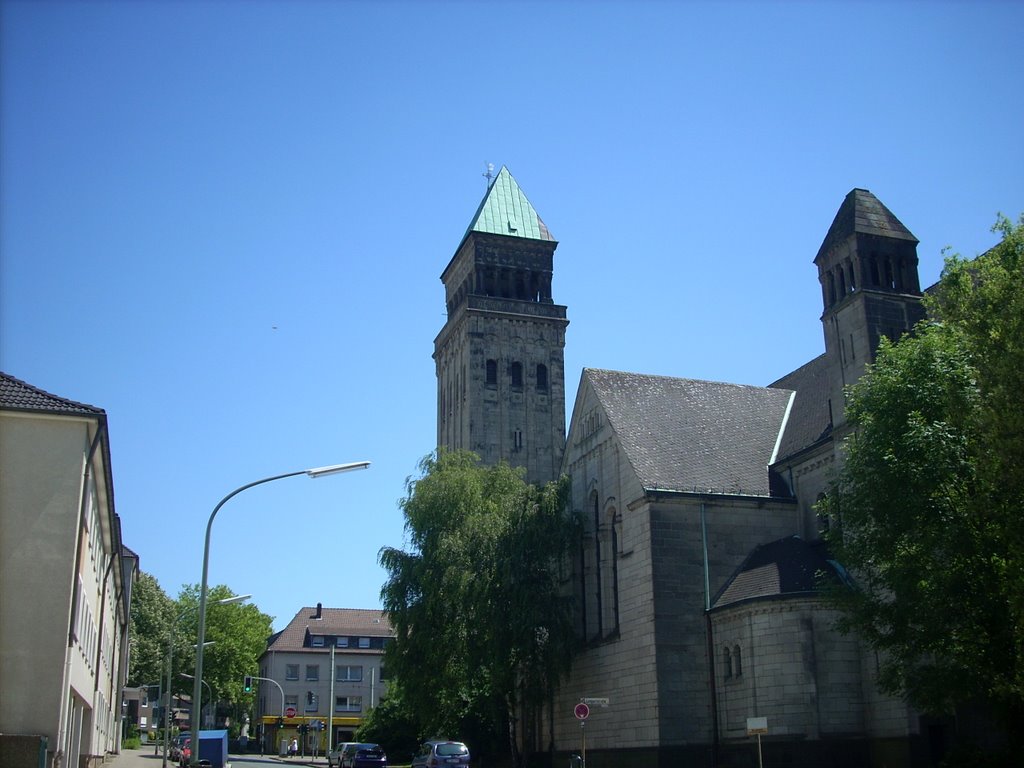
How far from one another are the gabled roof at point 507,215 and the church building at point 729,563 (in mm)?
27863

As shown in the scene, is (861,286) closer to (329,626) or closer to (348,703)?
(348,703)

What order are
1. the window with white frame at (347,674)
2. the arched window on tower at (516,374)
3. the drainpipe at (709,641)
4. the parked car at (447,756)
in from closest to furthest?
1. the drainpipe at (709,641)
2. the parked car at (447,756)
3. the arched window on tower at (516,374)
4. the window with white frame at (347,674)

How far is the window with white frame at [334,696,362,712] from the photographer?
9244 cm

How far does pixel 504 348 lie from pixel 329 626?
41642 millimetres

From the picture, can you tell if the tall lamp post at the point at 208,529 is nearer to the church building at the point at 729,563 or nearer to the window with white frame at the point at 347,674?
the church building at the point at 729,563

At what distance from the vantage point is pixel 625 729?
3828 cm

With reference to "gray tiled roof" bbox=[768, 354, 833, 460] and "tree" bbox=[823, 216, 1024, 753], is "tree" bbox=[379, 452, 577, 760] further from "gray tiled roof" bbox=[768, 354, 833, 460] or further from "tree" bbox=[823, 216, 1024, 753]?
"tree" bbox=[823, 216, 1024, 753]

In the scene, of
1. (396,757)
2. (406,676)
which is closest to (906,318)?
(406,676)

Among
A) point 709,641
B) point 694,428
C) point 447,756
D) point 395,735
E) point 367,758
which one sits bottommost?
point 367,758

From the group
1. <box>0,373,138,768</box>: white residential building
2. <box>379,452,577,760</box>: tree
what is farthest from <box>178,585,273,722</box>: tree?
<box>0,373,138,768</box>: white residential building

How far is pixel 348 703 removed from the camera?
304 feet

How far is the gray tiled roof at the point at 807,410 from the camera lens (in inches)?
1645

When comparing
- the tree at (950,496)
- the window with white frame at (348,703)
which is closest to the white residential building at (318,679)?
the window with white frame at (348,703)

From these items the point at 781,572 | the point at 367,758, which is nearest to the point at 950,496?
the point at 781,572
